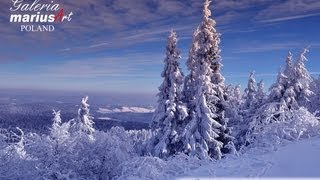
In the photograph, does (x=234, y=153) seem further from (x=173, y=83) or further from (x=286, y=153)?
(x=173, y=83)

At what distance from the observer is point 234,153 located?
11586mm

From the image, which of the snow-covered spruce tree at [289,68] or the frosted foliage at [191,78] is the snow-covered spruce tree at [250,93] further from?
the frosted foliage at [191,78]

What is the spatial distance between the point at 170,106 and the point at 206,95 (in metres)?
2.95

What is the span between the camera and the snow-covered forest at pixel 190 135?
11.2m

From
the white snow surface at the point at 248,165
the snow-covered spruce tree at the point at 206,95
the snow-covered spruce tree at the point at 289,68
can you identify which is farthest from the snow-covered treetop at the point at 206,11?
the white snow surface at the point at 248,165

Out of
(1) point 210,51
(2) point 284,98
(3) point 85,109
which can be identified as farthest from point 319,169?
(3) point 85,109

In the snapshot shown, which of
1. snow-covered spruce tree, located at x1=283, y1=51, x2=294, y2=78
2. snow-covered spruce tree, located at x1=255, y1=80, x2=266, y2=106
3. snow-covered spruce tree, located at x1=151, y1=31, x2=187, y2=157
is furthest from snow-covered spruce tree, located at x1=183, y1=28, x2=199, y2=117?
snow-covered spruce tree, located at x1=255, y1=80, x2=266, y2=106

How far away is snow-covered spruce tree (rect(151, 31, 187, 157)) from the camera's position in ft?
95.0

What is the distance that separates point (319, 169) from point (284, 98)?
26.5 meters

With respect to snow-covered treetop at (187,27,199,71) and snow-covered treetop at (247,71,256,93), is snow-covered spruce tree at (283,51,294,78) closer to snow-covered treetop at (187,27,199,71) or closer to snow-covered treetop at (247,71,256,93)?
snow-covered treetop at (247,71,256,93)

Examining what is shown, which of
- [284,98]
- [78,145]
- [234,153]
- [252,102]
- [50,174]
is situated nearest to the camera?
[234,153]

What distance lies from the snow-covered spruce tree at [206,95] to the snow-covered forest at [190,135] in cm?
7

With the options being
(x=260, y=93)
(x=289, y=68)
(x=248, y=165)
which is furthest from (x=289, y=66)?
(x=248, y=165)

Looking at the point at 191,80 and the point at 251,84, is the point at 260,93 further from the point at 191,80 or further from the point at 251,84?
the point at 191,80
